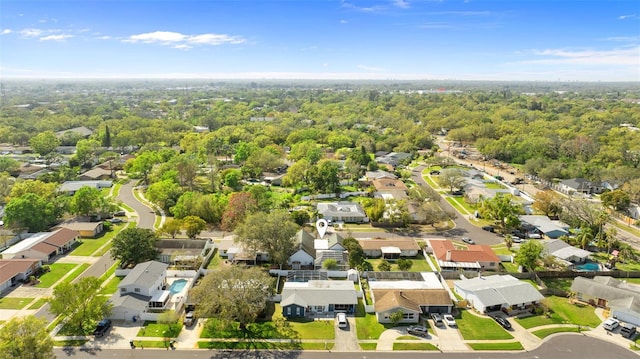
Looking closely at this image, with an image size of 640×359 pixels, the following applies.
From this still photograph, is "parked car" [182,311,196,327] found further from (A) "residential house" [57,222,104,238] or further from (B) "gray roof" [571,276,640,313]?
(B) "gray roof" [571,276,640,313]

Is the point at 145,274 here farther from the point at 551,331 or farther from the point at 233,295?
the point at 551,331

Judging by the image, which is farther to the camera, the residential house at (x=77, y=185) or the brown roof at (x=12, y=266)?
the residential house at (x=77, y=185)

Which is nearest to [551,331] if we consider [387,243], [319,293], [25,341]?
[387,243]

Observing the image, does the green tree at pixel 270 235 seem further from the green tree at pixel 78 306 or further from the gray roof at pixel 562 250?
the gray roof at pixel 562 250

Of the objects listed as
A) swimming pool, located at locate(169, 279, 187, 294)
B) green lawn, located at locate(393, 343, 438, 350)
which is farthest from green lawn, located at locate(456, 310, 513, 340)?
swimming pool, located at locate(169, 279, 187, 294)

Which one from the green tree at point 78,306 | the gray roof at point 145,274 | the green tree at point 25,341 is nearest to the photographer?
the green tree at point 25,341

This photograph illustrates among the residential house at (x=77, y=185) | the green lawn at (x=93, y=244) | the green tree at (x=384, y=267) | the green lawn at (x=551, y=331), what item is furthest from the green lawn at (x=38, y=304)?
the green lawn at (x=551, y=331)

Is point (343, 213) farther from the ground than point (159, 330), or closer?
farther from the ground
